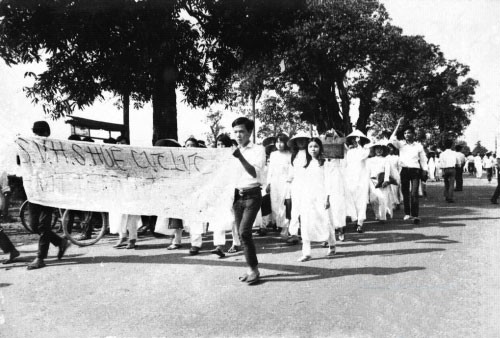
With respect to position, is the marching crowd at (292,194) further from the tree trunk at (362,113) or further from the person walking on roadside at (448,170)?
the tree trunk at (362,113)

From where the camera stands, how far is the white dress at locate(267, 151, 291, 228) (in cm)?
911

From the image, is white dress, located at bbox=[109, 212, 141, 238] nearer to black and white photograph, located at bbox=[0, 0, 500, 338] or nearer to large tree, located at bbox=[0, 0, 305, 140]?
black and white photograph, located at bbox=[0, 0, 500, 338]

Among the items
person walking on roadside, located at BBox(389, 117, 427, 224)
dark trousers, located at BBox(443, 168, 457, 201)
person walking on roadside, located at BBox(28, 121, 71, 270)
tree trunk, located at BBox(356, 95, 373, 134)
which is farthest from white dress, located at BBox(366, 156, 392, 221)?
tree trunk, located at BBox(356, 95, 373, 134)

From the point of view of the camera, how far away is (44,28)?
10531 mm

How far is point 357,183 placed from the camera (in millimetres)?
9789

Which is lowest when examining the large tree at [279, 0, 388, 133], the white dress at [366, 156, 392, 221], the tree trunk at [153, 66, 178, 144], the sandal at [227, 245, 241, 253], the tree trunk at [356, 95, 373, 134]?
the sandal at [227, 245, 241, 253]

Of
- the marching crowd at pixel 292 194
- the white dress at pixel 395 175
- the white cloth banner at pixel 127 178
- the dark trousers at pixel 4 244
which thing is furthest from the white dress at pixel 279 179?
the dark trousers at pixel 4 244

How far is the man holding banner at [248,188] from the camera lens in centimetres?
539

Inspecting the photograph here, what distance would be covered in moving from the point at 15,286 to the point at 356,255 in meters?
4.51

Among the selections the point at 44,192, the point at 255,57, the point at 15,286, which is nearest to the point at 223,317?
the point at 15,286

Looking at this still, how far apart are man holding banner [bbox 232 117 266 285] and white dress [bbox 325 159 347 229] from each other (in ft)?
9.41

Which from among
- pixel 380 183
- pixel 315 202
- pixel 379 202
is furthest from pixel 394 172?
pixel 315 202

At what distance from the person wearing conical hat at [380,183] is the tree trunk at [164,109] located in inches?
204

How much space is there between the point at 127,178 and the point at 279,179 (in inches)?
134
